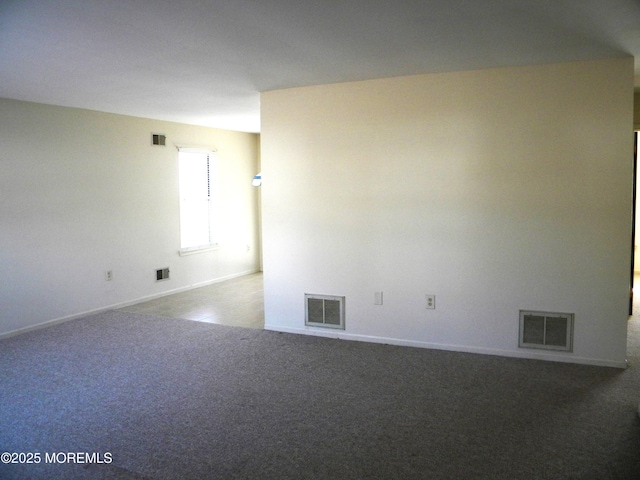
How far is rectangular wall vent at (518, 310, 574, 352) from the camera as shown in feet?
13.2

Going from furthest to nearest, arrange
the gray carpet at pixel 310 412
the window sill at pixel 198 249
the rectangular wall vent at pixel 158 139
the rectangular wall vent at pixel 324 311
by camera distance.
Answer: the window sill at pixel 198 249
the rectangular wall vent at pixel 158 139
the rectangular wall vent at pixel 324 311
the gray carpet at pixel 310 412

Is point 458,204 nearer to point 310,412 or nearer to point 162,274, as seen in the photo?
point 310,412

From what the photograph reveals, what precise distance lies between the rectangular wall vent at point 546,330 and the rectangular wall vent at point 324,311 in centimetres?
167

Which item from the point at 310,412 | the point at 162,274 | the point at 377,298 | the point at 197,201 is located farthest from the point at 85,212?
the point at 310,412

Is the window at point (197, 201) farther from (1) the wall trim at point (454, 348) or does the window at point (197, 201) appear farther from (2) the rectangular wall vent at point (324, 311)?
(2) the rectangular wall vent at point (324, 311)

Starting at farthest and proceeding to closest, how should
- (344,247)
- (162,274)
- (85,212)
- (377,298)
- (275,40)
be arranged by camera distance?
1. (162,274)
2. (85,212)
3. (344,247)
4. (377,298)
5. (275,40)

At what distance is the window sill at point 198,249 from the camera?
280 inches

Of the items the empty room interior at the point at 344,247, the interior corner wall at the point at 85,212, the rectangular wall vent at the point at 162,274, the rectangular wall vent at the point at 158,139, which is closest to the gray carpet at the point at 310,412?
the empty room interior at the point at 344,247

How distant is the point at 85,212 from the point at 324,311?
3.15 meters

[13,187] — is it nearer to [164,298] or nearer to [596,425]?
[164,298]

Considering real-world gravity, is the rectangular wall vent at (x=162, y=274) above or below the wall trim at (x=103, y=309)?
above

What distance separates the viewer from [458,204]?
14.0ft

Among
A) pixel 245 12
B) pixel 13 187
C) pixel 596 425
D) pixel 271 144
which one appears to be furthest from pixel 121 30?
pixel 596 425

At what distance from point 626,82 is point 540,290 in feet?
5.77
